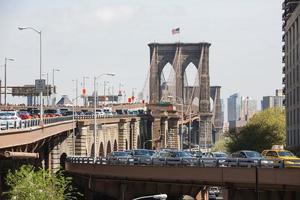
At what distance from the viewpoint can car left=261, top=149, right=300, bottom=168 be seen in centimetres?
4784

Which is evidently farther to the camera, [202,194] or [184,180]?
→ [202,194]

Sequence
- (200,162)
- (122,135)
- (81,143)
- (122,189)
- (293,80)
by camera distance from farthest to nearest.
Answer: (122,135) < (293,80) < (81,143) < (122,189) < (200,162)

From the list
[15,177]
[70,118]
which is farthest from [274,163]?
[70,118]

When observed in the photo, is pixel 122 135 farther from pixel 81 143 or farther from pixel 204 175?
pixel 204 175

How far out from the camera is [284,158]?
5488 cm

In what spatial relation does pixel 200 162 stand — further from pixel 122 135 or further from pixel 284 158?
pixel 122 135

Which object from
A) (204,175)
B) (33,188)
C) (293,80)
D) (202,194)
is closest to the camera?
(33,188)

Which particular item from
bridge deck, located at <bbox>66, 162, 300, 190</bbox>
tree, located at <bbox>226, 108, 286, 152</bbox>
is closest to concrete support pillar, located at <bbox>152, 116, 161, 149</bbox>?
tree, located at <bbox>226, 108, 286, 152</bbox>

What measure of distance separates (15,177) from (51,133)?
2882cm

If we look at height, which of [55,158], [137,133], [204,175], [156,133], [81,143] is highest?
[81,143]

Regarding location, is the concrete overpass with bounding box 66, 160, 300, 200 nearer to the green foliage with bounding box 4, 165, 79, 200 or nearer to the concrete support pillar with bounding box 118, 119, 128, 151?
the green foliage with bounding box 4, 165, 79, 200

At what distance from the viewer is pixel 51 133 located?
74750mm

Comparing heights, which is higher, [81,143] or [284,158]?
[284,158]

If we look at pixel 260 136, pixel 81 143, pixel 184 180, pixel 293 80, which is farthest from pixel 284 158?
pixel 260 136
